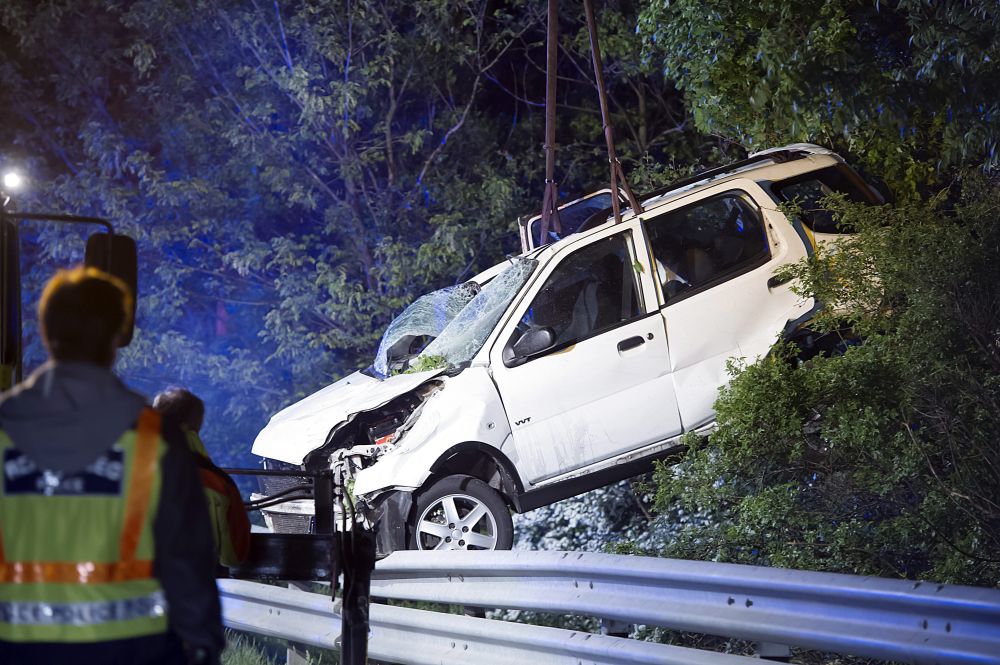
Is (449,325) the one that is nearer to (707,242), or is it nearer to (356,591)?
(707,242)

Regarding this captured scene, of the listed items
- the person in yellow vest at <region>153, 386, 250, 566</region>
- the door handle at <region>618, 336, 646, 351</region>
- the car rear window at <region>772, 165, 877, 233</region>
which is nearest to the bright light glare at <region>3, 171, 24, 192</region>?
the person in yellow vest at <region>153, 386, 250, 566</region>

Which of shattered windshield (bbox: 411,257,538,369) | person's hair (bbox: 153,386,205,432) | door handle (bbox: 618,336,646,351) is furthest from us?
shattered windshield (bbox: 411,257,538,369)

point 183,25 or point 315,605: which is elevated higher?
point 183,25

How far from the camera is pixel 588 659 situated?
464 cm

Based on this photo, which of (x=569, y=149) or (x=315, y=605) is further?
(x=569, y=149)

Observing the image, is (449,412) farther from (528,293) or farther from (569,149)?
(569,149)

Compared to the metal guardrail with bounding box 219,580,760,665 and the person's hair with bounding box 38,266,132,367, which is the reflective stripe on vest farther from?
the metal guardrail with bounding box 219,580,760,665

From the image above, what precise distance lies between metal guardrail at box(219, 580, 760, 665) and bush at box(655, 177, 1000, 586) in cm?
198

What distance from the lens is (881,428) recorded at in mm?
6629

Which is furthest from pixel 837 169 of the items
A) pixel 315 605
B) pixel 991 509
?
pixel 315 605

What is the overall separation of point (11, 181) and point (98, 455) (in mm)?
2309

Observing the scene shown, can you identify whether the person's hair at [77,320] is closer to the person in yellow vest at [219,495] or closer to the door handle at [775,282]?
the person in yellow vest at [219,495]

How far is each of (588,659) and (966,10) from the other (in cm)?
471

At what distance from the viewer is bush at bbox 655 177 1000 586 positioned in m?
6.31
